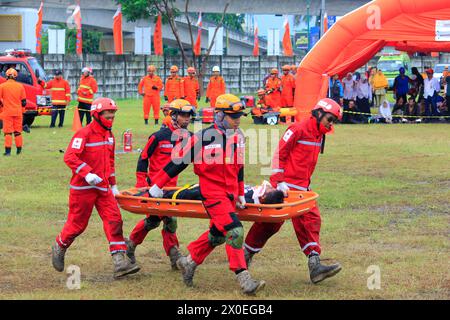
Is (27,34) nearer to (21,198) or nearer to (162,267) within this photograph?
(21,198)

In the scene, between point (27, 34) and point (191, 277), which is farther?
point (27, 34)

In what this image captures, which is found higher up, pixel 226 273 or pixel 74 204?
pixel 74 204

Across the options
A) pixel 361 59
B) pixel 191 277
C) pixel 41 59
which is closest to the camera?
pixel 191 277

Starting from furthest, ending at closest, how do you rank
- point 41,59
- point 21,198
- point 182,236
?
point 41,59 → point 21,198 → point 182,236

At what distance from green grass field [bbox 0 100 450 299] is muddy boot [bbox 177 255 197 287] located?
9cm

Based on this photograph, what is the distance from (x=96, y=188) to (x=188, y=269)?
1426 mm

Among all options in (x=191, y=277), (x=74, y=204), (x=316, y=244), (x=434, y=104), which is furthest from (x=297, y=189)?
(x=434, y=104)

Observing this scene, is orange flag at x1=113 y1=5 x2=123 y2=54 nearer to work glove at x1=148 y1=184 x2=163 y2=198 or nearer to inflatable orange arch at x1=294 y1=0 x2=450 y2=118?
inflatable orange arch at x1=294 y1=0 x2=450 y2=118

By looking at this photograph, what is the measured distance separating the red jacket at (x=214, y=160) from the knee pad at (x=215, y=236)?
1.05 ft

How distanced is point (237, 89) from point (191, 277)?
45.4 meters

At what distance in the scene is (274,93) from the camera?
34062mm

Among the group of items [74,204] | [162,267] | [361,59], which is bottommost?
[162,267]

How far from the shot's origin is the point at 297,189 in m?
10.6

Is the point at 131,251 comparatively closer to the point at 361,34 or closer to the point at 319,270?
the point at 319,270
